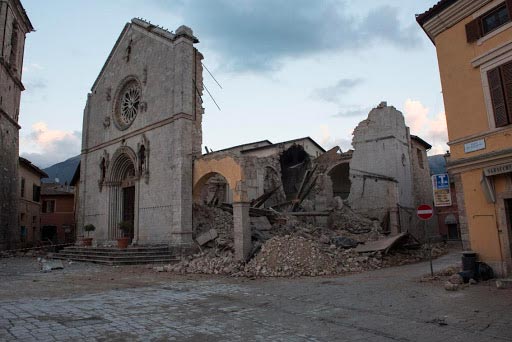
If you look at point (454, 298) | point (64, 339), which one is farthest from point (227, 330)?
point (454, 298)

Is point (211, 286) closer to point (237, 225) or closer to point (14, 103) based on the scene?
point (237, 225)

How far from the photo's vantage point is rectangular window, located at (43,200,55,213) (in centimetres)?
3647

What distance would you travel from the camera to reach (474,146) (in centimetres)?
944

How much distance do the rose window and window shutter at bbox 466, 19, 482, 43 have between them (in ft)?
53.2

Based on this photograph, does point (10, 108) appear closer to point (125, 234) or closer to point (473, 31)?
point (125, 234)

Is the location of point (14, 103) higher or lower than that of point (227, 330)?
higher

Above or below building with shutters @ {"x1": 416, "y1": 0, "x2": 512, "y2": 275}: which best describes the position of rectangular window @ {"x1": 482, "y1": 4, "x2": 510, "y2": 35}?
above

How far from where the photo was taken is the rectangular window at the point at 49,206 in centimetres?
3647

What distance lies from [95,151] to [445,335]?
909 inches

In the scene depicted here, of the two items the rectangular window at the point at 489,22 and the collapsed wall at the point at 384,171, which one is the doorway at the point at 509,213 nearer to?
the rectangular window at the point at 489,22

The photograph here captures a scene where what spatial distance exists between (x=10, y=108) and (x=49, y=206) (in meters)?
15.4

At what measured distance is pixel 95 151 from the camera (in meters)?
23.8

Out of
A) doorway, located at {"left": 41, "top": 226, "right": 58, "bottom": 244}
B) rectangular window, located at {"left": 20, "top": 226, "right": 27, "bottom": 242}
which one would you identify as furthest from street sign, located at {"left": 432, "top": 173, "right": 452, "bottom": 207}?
doorway, located at {"left": 41, "top": 226, "right": 58, "bottom": 244}

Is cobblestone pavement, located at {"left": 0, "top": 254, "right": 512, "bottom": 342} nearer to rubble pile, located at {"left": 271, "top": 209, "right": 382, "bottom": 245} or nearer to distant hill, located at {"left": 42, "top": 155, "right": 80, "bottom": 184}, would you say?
rubble pile, located at {"left": 271, "top": 209, "right": 382, "bottom": 245}
